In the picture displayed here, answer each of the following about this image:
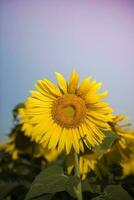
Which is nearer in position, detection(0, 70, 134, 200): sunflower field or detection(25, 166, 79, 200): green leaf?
detection(25, 166, 79, 200): green leaf

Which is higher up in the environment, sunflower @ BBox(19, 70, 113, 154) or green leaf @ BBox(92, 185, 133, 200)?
sunflower @ BBox(19, 70, 113, 154)

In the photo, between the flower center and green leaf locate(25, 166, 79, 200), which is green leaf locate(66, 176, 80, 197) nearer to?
green leaf locate(25, 166, 79, 200)

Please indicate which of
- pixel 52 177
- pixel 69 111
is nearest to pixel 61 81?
pixel 69 111

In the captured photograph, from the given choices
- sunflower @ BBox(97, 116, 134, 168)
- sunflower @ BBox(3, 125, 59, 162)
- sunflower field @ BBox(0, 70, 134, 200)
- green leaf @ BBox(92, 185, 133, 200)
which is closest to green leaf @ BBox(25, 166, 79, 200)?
sunflower field @ BBox(0, 70, 134, 200)

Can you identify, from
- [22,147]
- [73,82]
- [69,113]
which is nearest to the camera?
[73,82]

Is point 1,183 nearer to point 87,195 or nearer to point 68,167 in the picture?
point 68,167

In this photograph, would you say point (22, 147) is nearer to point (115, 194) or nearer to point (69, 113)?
point (69, 113)

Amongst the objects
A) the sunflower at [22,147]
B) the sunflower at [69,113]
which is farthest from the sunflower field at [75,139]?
the sunflower at [22,147]
